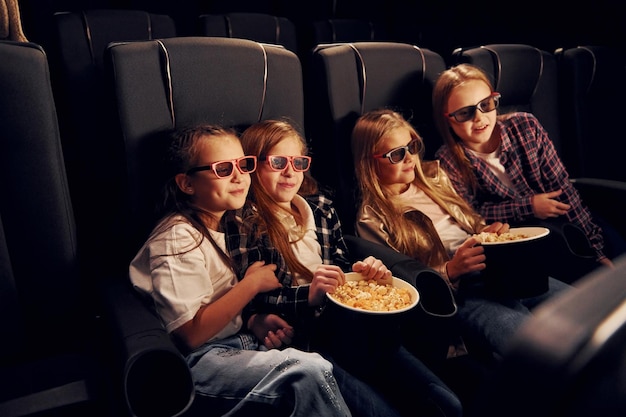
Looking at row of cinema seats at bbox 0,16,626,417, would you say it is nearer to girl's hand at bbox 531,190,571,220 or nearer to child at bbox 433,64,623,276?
child at bbox 433,64,623,276

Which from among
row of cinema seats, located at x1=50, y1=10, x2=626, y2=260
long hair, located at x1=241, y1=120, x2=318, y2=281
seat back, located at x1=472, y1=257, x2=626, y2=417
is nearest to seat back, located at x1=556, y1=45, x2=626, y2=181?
row of cinema seats, located at x1=50, y1=10, x2=626, y2=260

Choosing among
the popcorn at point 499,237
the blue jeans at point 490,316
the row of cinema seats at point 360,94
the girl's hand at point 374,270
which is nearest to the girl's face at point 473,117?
the row of cinema seats at point 360,94

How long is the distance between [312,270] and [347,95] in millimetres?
597

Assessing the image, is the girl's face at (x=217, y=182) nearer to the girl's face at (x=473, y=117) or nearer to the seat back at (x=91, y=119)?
the seat back at (x=91, y=119)

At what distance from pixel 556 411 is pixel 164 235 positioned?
3.59 ft

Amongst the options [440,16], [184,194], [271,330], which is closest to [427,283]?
[271,330]

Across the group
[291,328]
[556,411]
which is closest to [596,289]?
[556,411]

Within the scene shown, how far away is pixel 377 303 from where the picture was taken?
4.04ft

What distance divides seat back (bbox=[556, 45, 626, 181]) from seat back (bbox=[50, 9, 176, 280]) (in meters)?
1.82

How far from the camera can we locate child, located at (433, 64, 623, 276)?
6.24ft

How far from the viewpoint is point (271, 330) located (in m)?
1.37

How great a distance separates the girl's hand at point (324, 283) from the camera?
1297mm

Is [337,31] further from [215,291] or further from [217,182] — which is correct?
[215,291]

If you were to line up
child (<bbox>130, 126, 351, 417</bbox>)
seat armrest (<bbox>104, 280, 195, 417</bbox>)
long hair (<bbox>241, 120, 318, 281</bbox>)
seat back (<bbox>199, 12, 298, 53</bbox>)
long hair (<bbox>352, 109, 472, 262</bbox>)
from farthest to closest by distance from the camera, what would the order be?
seat back (<bbox>199, 12, 298, 53</bbox>), long hair (<bbox>352, 109, 472, 262</bbox>), long hair (<bbox>241, 120, 318, 281</bbox>), child (<bbox>130, 126, 351, 417</bbox>), seat armrest (<bbox>104, 280, 195, 417</bbox>)
